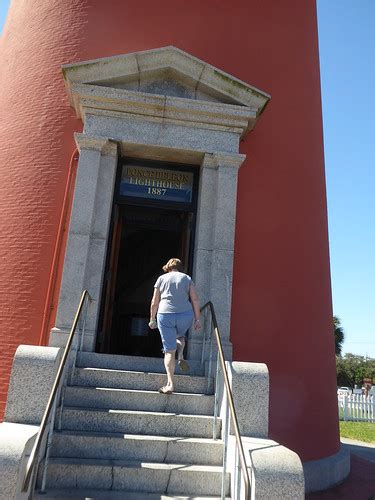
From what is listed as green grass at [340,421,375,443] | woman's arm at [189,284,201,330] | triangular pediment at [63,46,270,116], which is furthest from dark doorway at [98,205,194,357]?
green grass at [340,421,375,443]

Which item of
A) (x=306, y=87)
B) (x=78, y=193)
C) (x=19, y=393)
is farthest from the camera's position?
(x=306, y=87)

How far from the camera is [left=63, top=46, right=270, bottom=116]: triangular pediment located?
6387mm

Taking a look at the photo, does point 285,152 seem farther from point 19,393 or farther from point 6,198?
point 19,393

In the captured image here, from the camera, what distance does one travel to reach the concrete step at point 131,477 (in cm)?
403

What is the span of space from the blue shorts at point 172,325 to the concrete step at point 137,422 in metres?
0.74

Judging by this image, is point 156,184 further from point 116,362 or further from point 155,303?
point 116,362

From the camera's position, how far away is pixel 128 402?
16.0 ft

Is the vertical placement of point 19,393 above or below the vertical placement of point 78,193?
below

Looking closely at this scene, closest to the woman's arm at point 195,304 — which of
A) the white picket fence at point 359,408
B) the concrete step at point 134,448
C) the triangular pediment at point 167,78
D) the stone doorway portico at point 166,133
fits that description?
the stone doorway portico at point 166,133

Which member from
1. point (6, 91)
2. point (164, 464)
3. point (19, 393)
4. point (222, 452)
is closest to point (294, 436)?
point (222, 452)

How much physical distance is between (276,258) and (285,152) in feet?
5.62

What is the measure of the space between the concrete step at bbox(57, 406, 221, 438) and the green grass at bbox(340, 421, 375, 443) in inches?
345

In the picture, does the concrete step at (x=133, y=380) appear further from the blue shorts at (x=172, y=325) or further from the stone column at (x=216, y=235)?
the stone column at (x=216, y=235)

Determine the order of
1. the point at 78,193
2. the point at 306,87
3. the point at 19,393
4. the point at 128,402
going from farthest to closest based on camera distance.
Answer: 1. the point at 306,87
2. the point at 78,193
3. the point at 128,402
4. the point at 19,393
